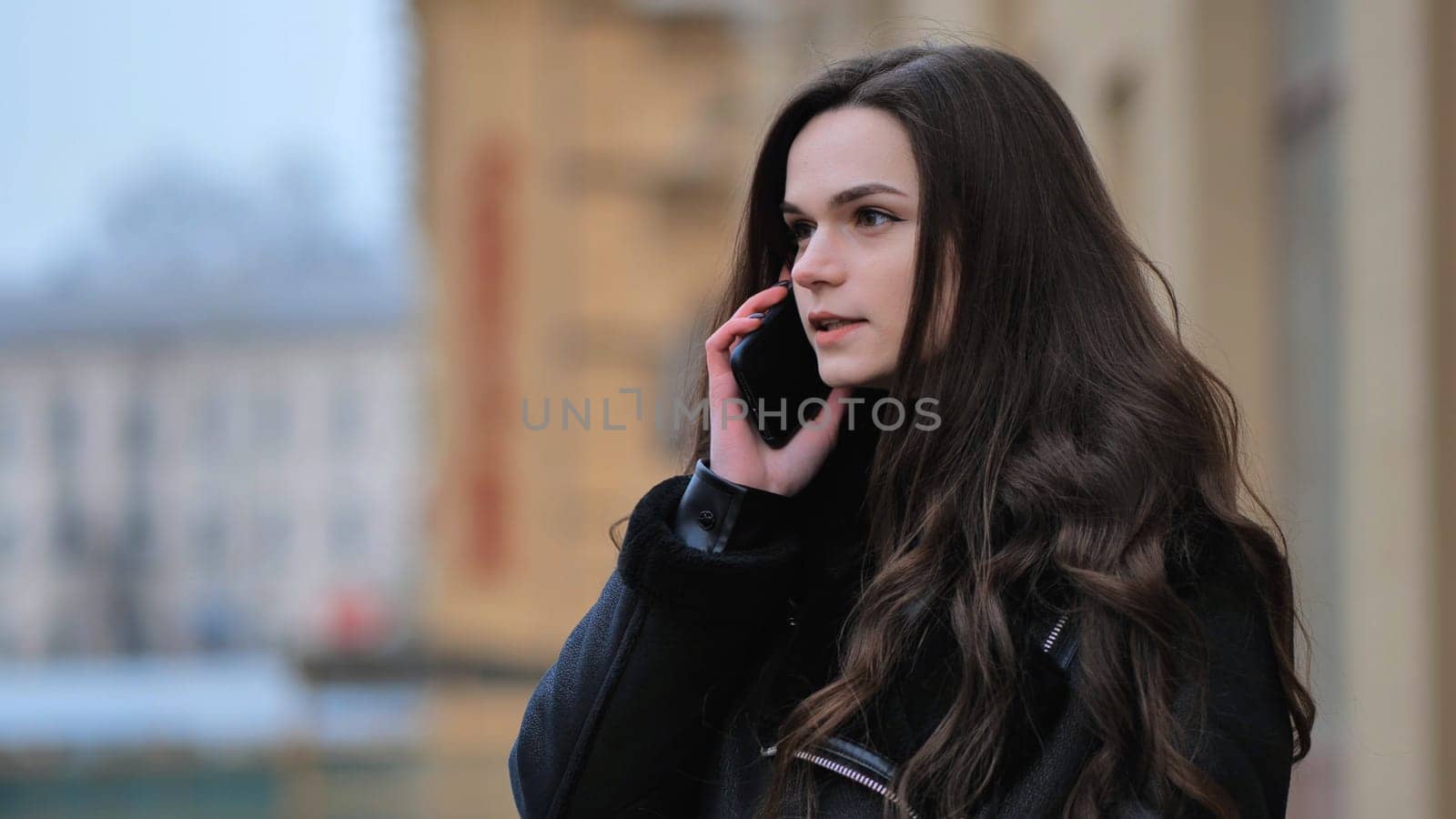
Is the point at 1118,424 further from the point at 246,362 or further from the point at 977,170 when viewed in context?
the point at 246,362

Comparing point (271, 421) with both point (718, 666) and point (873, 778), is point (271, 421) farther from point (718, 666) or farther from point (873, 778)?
point (873, 778)

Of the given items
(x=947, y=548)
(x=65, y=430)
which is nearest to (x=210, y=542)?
(x=65, y=430)

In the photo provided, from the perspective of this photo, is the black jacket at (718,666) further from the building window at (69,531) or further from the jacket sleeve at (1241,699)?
the building window at (69,531)

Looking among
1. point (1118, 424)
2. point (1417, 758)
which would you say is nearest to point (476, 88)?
point (1417, 758)

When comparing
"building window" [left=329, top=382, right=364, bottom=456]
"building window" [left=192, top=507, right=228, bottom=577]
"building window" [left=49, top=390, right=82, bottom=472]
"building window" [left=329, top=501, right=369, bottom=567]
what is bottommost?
"building window" [left=192, top=507, right=228, bottom=577]

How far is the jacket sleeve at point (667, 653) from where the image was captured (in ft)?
6.95

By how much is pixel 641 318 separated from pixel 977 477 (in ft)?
76.0

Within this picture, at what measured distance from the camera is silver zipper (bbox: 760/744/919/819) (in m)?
1.93

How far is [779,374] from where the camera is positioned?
2318mm

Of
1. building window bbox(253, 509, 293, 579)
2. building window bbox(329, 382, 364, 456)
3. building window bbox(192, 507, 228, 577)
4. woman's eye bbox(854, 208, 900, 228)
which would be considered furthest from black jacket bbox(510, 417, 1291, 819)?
building window bbox(192, 507, 228, 577)

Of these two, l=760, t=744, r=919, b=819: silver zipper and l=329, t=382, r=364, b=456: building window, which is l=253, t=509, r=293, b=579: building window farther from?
l=760, t=744, r=919, b=819: silver zipper

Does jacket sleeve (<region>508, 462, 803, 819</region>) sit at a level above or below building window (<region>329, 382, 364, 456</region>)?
above

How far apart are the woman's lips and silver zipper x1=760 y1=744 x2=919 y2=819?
0.53 metres

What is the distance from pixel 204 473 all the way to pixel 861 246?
310 ft
